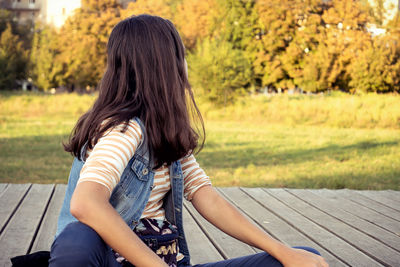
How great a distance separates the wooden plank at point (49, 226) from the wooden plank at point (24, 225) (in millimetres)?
33

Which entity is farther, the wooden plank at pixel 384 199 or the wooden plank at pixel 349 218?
the wooden plank at pixel 384 199

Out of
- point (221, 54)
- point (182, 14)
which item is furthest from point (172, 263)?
point (182, 14)

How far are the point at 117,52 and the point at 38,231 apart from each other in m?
1.56

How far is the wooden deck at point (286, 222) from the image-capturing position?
244 cm

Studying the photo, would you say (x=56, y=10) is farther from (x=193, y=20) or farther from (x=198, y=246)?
(x=198, y=246)

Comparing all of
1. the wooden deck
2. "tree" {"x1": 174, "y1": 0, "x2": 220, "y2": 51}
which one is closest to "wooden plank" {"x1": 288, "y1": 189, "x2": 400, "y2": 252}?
the wooden deck

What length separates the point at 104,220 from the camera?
1.20m

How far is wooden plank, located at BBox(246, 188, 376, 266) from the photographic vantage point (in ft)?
7.81

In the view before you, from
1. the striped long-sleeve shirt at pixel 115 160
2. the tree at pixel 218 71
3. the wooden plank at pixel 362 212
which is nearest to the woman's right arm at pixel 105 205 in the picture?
the striped long-sleeve shirt at pixel 115 160

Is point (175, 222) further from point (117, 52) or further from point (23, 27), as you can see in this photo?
point (23, 27)

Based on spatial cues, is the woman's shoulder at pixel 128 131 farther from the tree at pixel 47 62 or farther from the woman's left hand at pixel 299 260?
the tree at pixel 47 62

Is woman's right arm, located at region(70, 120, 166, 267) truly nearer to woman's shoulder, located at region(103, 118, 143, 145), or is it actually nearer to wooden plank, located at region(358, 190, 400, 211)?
woman's shoulder, located at region(103, 118, 143, 145)

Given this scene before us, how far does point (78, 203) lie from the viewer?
119 cm

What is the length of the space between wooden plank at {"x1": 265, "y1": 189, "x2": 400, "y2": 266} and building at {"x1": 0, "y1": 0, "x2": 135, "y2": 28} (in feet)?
101
